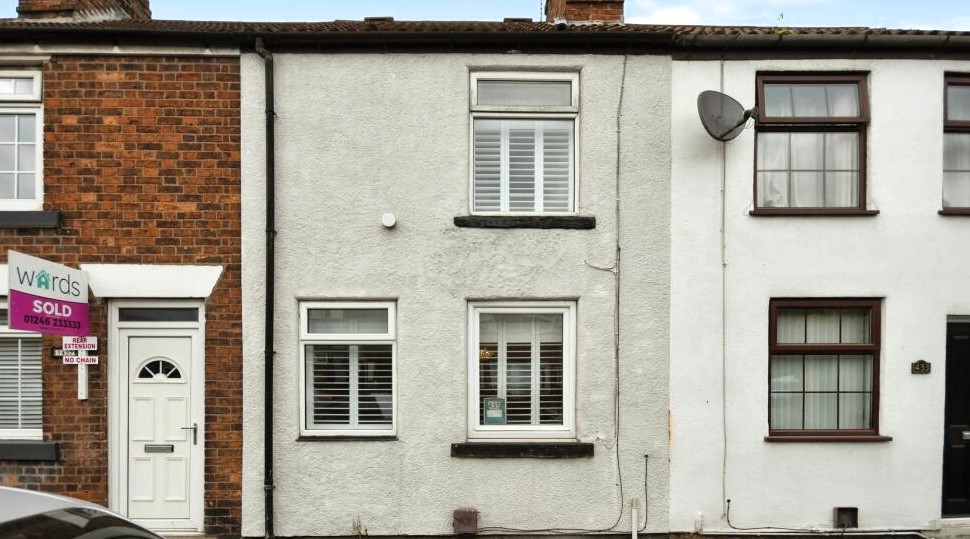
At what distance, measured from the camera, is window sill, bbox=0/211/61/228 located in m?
5.80

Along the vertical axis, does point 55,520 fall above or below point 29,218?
below

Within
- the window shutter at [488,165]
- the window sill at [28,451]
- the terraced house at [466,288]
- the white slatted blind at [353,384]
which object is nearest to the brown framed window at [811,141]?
the terraced house at [466,288]

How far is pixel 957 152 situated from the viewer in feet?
20.5

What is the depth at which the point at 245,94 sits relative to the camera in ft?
19.5

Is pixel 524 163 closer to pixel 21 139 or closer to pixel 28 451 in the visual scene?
pixel 21 139

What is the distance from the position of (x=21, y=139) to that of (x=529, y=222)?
16.8 ft

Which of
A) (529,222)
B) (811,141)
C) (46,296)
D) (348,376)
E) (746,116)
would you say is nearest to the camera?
(46,296)

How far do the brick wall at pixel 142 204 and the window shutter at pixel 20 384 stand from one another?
0.73ft

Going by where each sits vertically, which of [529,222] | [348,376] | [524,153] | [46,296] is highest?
[524,153]

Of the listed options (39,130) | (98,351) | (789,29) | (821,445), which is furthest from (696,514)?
(39,130)

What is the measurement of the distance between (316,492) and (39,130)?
4501mm

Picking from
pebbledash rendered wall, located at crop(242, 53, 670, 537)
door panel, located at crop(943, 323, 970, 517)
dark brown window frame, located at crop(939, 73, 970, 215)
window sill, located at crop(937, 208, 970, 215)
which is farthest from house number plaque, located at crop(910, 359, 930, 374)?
pebbledash rendered wall, located at crop(242, 53, 670, 537)

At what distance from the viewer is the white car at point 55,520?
2434mm

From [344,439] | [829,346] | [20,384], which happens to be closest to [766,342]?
[829,346]
